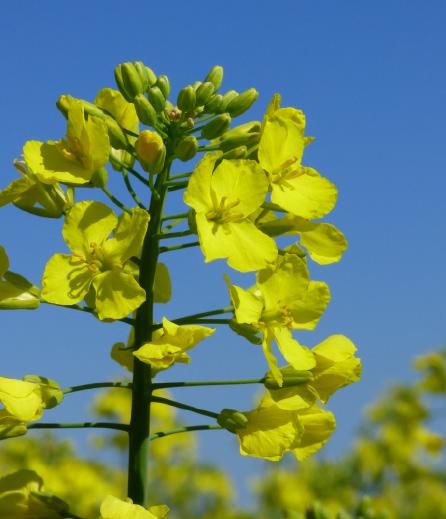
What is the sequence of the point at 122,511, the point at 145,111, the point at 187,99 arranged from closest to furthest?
the point at 122,511
the point at 145,111
the point at 187,99

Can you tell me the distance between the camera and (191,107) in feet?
9.84

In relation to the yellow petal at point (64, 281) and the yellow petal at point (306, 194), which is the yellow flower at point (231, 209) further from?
the yellow petal at point (64, 281)

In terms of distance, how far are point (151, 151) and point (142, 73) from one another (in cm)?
52

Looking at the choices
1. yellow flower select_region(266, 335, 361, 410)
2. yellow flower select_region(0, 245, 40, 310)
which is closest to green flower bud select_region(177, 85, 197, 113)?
yellow flower select_region(0, 245, 40, 310)

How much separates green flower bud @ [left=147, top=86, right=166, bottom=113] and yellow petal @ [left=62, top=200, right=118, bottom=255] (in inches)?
21.9

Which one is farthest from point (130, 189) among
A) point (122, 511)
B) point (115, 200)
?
point (122, 511)

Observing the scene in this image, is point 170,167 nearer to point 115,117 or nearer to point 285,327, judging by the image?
point 115,117

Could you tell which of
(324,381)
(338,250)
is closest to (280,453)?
(324,381)

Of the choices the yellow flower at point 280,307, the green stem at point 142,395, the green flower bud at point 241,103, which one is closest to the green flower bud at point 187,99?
the green flower bud at point 241,103

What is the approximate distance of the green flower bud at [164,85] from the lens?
3109mm

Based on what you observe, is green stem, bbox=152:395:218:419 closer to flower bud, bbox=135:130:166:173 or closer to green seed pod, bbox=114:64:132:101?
flower bud, bbox=135:130:166:173

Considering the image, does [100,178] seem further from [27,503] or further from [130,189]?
[27,503]

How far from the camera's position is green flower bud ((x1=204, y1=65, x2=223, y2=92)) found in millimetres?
3201

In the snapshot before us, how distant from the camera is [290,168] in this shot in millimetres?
2867
